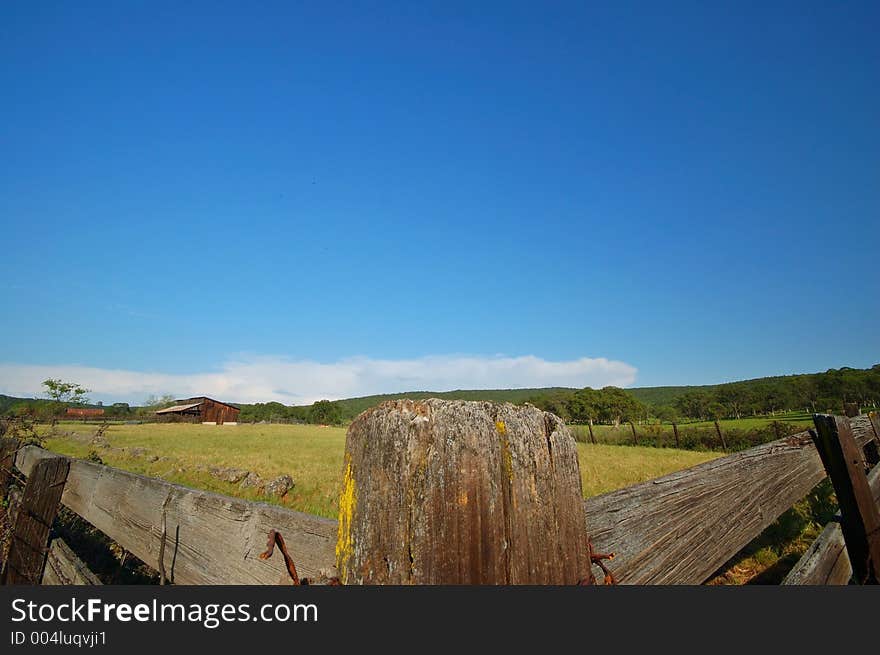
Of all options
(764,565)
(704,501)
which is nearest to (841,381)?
(764,565)

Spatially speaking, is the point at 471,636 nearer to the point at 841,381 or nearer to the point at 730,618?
the point at 730,618

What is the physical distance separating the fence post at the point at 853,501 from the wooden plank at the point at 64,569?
4.26 m

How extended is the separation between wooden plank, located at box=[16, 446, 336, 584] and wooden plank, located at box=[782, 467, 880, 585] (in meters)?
2.08

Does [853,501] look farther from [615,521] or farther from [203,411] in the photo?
[203,411]

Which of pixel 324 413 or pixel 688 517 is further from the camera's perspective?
pixel 324 413

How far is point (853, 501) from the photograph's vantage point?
259 centimetres

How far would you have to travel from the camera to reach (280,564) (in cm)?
132

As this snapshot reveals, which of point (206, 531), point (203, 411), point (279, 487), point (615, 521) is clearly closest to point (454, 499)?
point (615, 521)

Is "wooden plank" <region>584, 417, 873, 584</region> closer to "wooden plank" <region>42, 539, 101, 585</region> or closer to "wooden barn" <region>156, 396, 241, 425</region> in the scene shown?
"wooden plank" <region>42, 539, 101, 585</region>

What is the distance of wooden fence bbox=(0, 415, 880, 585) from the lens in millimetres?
1338

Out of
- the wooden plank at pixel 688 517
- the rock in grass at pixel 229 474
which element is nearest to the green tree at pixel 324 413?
the rock in grass at pixel 229 474

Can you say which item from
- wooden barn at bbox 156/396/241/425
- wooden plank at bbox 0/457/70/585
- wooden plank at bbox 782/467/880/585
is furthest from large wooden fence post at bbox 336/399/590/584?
wooden barn at bbox 156/396/241/425

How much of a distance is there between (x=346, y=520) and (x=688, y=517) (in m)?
1.20

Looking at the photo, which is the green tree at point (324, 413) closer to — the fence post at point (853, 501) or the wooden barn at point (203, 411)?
the wooden barn at point (203, 411)
